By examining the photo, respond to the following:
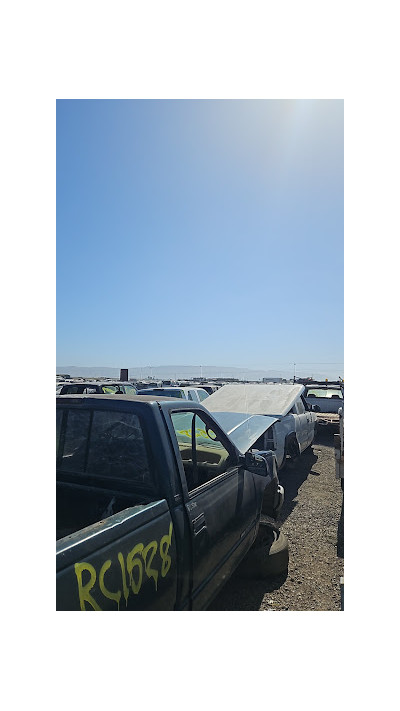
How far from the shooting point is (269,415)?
6.59 m

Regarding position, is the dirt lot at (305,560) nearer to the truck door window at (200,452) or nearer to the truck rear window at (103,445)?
the truck door window at (200,452)

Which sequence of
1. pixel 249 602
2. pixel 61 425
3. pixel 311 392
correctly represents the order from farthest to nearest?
pixel 311 392 → pixel 249 602 → pixel 61 425

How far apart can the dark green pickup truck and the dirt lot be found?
507 mm

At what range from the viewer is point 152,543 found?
73.8 inches

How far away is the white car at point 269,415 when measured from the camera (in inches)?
218

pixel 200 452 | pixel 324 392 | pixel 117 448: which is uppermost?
pixel 117 448

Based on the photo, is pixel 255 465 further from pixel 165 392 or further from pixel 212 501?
pixel 165 392

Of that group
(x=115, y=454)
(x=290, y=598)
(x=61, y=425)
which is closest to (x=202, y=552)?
(x=115, y=454)

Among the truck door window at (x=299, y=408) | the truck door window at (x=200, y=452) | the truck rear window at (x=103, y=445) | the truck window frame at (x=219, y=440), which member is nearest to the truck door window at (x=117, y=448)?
the truck rear window at (x=103, y=445)

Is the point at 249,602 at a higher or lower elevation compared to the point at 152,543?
lower

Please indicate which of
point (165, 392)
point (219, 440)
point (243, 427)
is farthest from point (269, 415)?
point (219, 440)

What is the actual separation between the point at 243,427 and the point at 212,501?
2617mm

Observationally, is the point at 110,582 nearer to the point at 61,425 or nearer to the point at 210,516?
the point at 210,516

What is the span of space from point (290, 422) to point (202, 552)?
15.6ft
